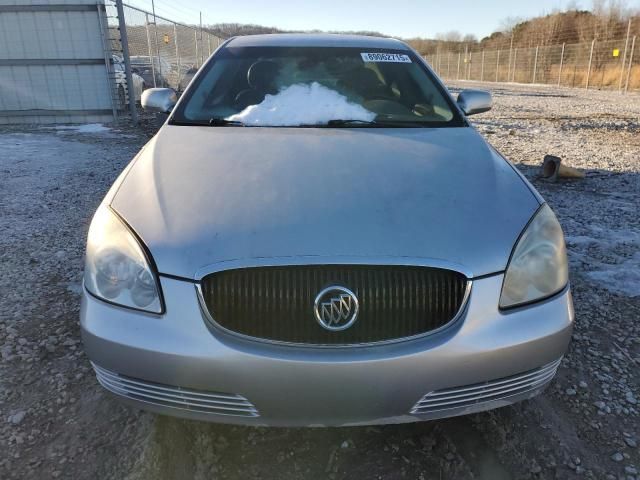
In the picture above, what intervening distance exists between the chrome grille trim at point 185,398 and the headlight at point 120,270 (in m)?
0.23

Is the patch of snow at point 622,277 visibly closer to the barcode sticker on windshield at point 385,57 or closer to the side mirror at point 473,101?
the side mirror at point 473,101

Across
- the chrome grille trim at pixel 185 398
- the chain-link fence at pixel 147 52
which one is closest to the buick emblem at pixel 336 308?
the chrome grille trim at pixel 185 398

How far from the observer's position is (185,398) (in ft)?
4.83

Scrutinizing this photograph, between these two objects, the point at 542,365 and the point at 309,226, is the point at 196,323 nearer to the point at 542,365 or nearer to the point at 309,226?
the point at 309,226

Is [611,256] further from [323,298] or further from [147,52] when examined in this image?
[147,52]

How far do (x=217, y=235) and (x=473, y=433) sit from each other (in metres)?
1.18

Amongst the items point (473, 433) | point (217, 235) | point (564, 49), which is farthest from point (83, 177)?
point (564, 49)

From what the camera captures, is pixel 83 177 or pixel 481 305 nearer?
pixel 481 305

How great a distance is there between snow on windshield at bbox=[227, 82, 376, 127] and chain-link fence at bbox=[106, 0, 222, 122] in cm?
663

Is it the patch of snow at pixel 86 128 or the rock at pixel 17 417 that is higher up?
the patch of snow at pixel 86 128

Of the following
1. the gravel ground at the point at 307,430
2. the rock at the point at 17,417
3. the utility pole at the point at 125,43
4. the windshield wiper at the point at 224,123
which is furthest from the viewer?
the utility pole at the point at 125,43

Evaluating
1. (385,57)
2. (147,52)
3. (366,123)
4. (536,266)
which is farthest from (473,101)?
(147,52)

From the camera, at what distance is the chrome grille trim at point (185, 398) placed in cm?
145

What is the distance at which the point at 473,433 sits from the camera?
1.83 metres
